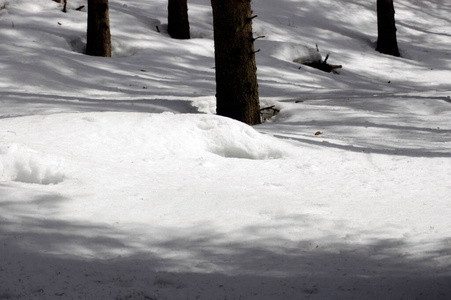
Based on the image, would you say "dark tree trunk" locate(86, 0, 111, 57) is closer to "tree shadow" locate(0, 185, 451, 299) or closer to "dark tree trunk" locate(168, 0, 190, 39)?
"dark tree trunk" locate(168, 0, 190, 39)

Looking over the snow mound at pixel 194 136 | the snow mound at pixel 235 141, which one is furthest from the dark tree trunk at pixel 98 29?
the snow mound at pixel 235 141

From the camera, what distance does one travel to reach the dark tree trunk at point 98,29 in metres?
11.4

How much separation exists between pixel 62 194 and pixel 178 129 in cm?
183

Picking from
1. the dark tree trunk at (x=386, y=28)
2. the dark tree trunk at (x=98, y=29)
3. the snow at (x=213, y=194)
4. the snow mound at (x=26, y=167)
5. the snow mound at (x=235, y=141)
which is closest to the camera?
the snow at (x=213, y=194)

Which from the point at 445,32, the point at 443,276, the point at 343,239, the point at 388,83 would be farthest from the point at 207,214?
the point at 445,32

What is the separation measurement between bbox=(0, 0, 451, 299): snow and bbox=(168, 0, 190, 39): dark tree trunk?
474cm

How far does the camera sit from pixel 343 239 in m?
3.33

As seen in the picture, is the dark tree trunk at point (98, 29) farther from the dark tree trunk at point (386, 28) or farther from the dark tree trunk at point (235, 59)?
the dark tree trunk at point (386, 28)

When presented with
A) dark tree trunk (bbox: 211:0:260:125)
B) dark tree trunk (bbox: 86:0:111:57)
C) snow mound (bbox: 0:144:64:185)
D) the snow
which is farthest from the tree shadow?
dark tree trunk (bbox: 86:0:111:57)

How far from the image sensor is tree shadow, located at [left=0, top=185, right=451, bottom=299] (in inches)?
99.7

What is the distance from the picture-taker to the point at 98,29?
11.7 meters

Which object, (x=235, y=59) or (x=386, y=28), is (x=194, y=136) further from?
(x=386, y=28)

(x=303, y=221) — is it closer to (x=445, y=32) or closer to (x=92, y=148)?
(x=92, y=148)

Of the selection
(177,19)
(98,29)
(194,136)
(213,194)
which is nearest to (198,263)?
(213,194)
